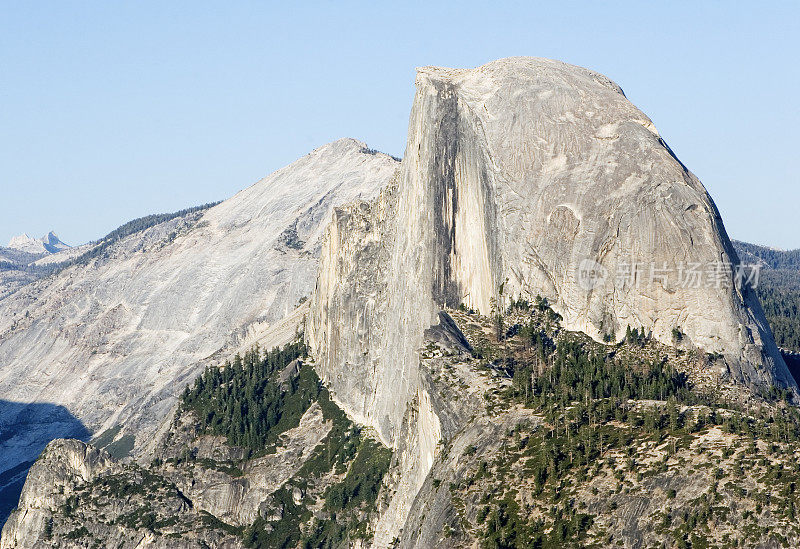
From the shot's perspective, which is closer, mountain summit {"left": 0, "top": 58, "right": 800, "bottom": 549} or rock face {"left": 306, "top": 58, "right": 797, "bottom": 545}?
mountain summit {"left": 0, "top": 58, "right": 800, "bottom": 549}

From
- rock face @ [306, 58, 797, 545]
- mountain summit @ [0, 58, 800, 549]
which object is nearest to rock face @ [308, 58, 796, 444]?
rock face @ [306, 58, 797, 545]

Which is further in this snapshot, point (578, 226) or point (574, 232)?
point (574, 232)

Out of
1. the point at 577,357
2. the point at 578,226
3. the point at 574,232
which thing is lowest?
the point at 577,357

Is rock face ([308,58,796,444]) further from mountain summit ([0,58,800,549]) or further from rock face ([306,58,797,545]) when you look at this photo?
mountain summit ([0,58,800,549])

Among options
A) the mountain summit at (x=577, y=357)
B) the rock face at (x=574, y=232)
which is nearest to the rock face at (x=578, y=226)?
the rock face at (x=574, y=232)

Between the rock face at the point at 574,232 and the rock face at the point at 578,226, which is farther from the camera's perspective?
the rock face at the point at 578,226

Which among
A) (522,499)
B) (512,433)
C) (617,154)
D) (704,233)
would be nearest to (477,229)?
(617,154)

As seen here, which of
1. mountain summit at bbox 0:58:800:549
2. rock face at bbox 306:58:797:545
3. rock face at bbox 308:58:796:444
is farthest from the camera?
rock face at bbox 308:58:796:444

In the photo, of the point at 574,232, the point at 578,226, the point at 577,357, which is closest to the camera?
the point at 577,357

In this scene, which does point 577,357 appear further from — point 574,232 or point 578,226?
point 578,226

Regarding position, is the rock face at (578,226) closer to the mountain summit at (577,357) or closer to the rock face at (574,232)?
the rock face at (574,232)

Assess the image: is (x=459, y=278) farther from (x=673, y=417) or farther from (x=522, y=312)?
(x=673, y=417)

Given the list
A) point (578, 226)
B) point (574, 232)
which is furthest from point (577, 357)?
point (578, 226)
